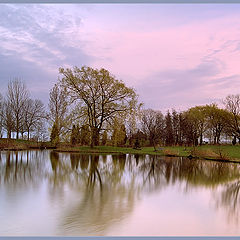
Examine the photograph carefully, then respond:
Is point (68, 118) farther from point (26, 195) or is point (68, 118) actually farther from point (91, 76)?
point (26, 195)

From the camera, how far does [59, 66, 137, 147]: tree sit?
2805 cm

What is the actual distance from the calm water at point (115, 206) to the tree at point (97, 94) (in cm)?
1680

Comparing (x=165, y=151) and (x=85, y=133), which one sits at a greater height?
(x=85, y=133)

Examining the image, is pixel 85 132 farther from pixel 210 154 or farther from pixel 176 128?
pixel 176 128

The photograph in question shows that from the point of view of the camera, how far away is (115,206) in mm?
6957

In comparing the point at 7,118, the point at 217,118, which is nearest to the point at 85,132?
the point at 7,118

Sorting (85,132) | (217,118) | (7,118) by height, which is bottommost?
(85,132)

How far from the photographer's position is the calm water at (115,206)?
5391mm

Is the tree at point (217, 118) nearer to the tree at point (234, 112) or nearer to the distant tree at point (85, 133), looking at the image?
the tree at point (234, 112)

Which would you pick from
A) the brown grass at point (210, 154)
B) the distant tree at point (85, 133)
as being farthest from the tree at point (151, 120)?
the brown grass at point (210, 154)

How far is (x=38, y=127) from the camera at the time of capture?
41.3 m

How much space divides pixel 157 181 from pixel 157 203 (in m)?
3.79

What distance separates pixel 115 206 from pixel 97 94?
22.4m

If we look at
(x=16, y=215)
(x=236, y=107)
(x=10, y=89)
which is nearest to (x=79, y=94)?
(x=10, y=89)
